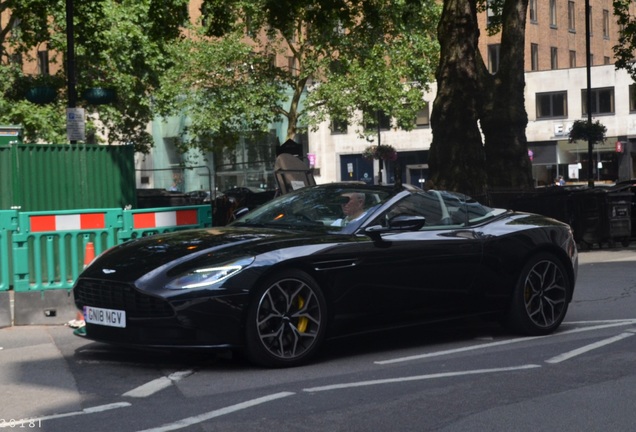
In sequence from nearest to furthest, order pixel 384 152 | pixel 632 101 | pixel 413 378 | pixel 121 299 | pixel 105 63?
pixel 413 378 < pixel 121 299 < pixel 105 63 < pixel 384 152 < pixel 632 101

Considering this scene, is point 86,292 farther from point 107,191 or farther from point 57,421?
point 107,191

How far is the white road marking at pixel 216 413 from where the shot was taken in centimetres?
595

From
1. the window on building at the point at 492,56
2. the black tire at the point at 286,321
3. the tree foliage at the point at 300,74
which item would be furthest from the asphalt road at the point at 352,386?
the window on building at the point at 492,56

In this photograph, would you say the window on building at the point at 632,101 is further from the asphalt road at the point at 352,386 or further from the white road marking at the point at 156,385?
the white road marking at the point at 156,385

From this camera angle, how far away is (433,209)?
30.2 ft

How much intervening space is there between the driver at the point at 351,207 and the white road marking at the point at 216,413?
205 centimetres

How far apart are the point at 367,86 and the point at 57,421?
1549 inches

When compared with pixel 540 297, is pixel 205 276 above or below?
above

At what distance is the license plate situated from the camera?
7.78 m

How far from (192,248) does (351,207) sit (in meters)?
1.50

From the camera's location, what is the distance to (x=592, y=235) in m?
23.1

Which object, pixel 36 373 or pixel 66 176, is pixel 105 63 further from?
pixel 36 373

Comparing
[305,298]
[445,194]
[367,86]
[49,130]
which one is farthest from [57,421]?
[367,86]

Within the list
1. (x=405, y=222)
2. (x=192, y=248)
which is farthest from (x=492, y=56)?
(x=192, y=248)
